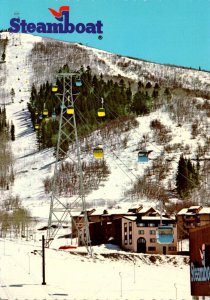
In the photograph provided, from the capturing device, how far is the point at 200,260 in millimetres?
27359

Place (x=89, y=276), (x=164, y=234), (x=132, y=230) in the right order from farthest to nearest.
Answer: (x=132, y=230) → (x=89, y=276) → (x=164, y=234)

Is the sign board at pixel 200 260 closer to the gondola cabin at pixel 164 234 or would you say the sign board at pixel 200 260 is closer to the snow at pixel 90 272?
the gondola cabin at pixel 164 234

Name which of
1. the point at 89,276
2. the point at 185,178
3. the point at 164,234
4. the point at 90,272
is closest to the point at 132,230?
the point at 90,272

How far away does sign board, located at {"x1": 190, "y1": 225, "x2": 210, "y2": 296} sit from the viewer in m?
26.3

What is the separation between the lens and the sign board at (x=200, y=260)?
26.3m

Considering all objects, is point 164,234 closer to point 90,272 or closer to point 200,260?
point 200,260

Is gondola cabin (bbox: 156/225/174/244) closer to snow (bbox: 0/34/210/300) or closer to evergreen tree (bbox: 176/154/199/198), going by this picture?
snow (bbox: 0/34/210/300)

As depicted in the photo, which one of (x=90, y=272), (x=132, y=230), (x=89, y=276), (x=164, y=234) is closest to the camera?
(x=164, y=234)

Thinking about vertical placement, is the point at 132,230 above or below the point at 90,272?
above

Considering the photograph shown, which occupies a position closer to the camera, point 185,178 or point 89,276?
point 89,276

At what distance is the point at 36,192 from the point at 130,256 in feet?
194

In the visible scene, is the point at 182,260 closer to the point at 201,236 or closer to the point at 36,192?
the point at 201,236

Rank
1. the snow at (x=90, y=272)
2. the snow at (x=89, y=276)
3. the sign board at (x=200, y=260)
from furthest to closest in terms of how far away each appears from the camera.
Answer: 1. the snow at (x=90, y=272)
2. the snow at (x=89, y=276)
3. the sign board at (x=200, y=260)

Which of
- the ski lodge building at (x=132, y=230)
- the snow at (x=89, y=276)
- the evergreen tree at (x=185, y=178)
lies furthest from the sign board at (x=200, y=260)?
the evergreen tree at (x=185, y=178)
